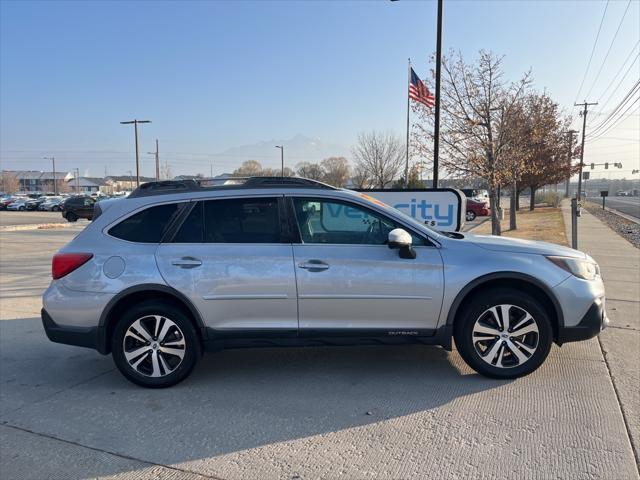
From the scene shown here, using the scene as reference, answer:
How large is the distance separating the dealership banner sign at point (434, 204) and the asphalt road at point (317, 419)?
2682mm

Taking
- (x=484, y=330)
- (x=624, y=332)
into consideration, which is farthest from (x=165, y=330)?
(x=624, y=332)

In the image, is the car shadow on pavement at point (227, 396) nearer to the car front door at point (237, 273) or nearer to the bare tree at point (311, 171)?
the car front door at point (237, 273)

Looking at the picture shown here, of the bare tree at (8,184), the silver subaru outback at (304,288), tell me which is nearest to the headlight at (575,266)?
the silver subaru outback at (304,288)

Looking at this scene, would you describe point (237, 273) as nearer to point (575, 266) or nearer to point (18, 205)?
point (575, 266)

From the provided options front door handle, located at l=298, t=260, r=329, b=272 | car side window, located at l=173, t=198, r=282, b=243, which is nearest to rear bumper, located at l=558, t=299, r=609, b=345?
front door handle, located at l=298, t=260, r=329, b=272

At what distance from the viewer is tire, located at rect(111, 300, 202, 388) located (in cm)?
402

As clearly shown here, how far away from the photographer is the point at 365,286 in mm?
3928

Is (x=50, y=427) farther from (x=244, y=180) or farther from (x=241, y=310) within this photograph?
(x=244, y=180)

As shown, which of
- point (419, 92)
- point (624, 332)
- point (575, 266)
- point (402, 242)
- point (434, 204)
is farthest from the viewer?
point (419, 92)

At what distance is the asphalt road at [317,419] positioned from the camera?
2.92 m

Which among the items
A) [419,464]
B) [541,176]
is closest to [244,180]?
[419,464]

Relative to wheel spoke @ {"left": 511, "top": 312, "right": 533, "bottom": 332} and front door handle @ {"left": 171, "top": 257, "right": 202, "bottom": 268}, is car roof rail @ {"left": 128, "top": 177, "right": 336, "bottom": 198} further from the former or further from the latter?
wheel spoke @ {"left": 511, "top": 312, "right": 533, "bottom": 332}

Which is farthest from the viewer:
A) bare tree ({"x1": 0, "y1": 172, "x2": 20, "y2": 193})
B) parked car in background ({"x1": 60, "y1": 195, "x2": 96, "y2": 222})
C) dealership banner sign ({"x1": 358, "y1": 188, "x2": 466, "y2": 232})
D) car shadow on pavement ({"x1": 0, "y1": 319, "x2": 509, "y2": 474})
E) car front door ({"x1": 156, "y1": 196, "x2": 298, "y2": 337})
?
bare tree ({"x1": 0, "y1": 172, "x2": 20, "y2": 193})

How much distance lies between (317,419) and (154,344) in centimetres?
154
